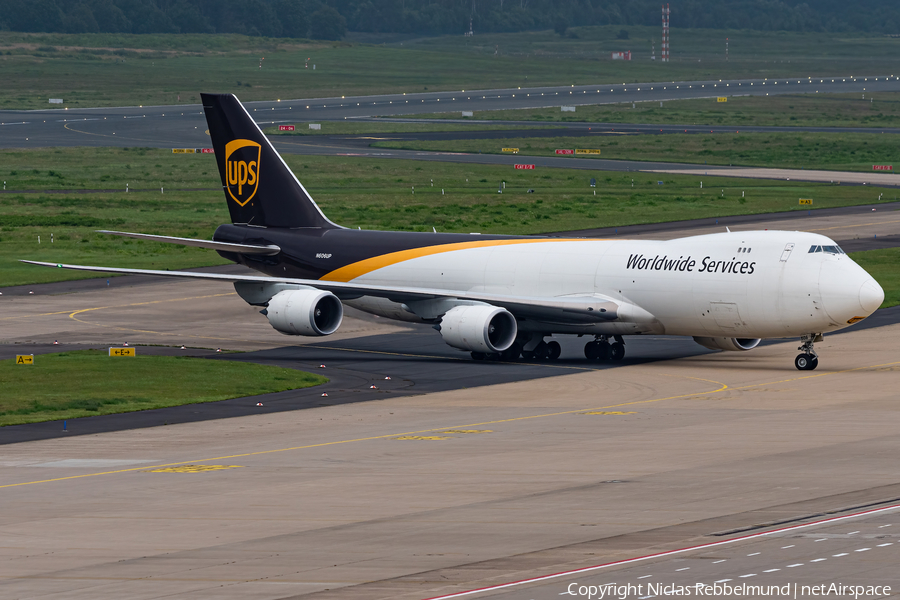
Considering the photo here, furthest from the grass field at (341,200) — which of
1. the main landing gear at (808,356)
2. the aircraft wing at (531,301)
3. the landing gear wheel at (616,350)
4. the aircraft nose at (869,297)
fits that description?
the aircraft nose at (869,297)

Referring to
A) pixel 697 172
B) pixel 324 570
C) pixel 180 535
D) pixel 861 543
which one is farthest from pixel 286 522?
pixel 697 172

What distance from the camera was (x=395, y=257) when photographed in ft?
181

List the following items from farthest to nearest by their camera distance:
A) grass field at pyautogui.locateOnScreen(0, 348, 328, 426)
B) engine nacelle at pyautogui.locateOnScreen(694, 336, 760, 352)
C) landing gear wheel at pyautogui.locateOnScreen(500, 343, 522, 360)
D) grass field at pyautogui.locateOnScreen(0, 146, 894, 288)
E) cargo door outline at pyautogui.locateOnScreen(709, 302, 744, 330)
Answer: grass field at pyautogui.locateOnScreen(0, 146, 894, 288)
landing gear wheel at pyautogui.locateOnScreen(500, 343, 522, 360)
engine nacelle at pyautogui.locateOnScreen(694, 336, 760, 352)
cargo door outline at pyautogui.locateOnScreen(709, 302, 744, 330)
grass field at pyautogui.locateOnScreen(0, 348, 328, 426)

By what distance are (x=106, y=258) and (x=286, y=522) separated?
54185 mm

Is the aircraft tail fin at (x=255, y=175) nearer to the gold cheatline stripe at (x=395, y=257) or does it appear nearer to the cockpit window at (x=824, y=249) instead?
the gold cheatline stripe at (x=395, y=257)

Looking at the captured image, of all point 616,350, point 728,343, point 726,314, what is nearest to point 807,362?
point 726,314

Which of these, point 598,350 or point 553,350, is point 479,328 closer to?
point 553,350

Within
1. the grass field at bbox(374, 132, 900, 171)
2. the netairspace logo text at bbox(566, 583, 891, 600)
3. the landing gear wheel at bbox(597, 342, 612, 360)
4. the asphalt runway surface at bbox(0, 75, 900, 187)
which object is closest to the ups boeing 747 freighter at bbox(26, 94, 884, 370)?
the landing gear wheel at bbox(597, 342, 612, 360)

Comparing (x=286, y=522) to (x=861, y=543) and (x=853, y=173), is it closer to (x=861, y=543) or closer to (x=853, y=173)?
(x=861, y=543)

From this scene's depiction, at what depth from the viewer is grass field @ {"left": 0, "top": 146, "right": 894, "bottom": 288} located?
277ft

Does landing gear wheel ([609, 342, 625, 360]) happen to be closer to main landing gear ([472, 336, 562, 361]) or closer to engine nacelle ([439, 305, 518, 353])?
main landing gear ([472, 336, 562, 361])

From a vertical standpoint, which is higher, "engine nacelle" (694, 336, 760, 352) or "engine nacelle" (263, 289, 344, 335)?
"engine nacelle" (263, 289, 344, 335)

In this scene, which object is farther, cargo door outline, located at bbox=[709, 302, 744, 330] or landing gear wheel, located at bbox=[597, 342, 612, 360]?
landing gear wheel, located at bbox=[597, 342, 612, 360]

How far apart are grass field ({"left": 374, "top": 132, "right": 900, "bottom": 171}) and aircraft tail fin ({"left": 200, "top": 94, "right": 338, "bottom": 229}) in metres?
91.8
